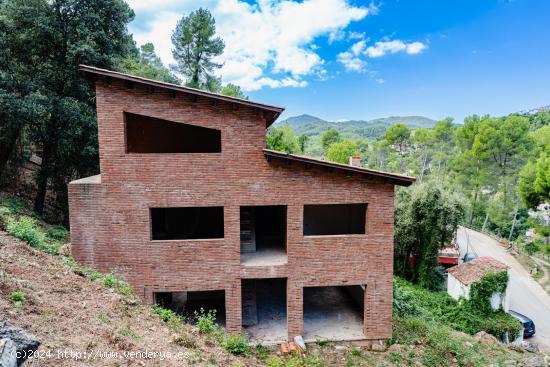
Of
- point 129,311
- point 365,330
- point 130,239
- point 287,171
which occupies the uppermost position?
point 287,171

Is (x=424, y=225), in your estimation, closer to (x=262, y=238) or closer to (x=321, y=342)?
(x=262, y=238)

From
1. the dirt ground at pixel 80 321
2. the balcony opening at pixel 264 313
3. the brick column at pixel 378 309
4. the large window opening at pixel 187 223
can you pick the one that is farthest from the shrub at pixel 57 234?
the brick column at pixel 378 309

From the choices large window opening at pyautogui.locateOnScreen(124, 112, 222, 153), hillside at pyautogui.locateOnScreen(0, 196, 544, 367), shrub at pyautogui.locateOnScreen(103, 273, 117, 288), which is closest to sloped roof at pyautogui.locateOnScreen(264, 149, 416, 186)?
large window opening at pyautogui.locateOnScreen(124, 112, 222, 153)

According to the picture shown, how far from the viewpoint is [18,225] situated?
10109 mm

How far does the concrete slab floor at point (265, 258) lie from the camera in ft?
36.4

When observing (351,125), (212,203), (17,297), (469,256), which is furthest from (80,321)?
(351,125)

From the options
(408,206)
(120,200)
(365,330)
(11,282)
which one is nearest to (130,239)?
(120,200)

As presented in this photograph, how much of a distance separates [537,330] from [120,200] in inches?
957

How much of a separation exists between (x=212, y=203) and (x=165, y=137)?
5.51 metres

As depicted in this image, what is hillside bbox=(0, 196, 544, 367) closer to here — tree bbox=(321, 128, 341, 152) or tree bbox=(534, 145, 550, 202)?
tree bbox=(534, 145, 550, 202)

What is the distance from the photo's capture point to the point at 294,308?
11.0 m

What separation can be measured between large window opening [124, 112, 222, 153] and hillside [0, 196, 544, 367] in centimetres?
486

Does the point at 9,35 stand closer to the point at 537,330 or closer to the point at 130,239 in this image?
the point at 130,239

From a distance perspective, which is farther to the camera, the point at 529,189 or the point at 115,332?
the point at 529,189
